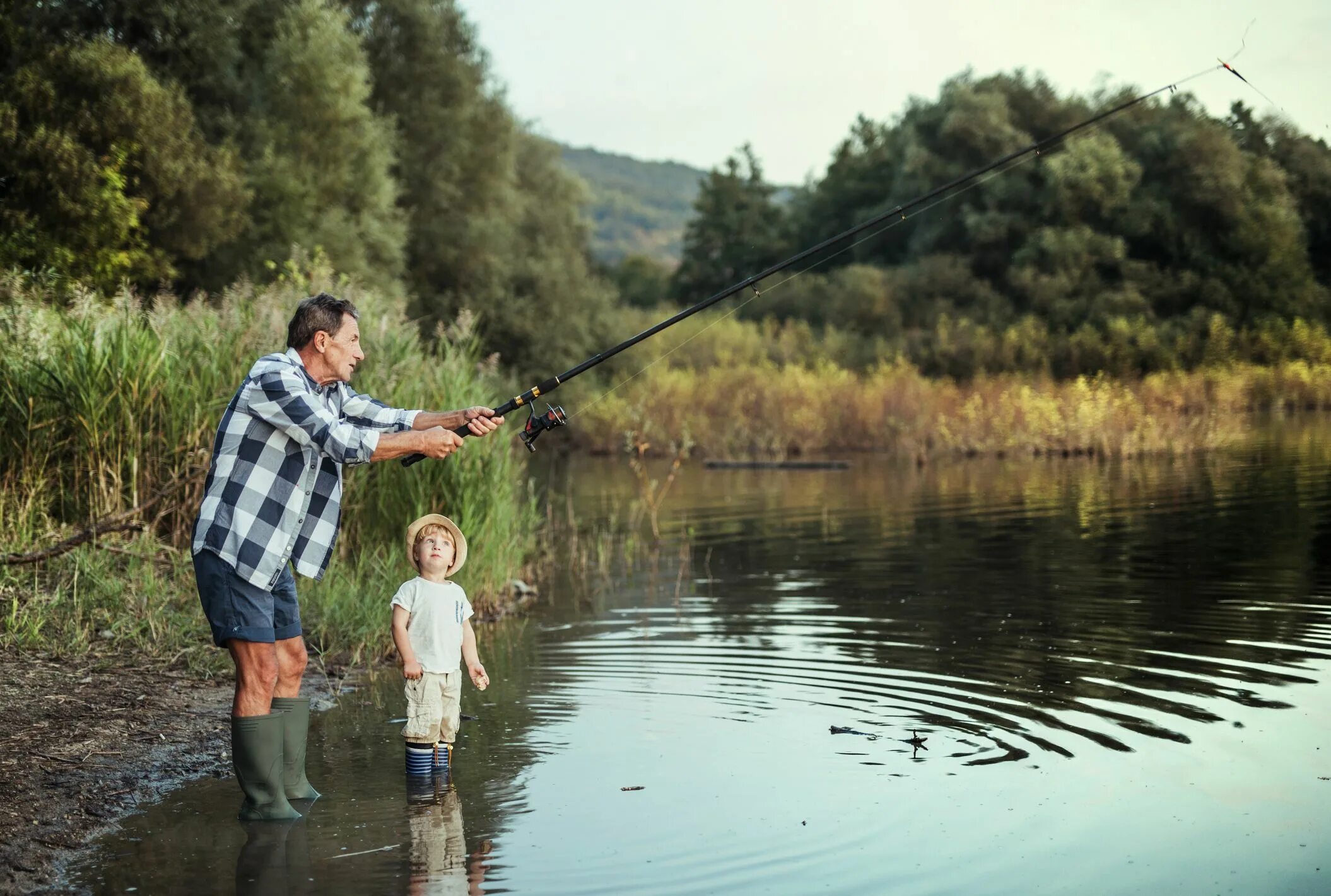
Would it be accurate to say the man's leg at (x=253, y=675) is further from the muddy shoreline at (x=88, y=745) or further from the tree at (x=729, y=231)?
the tree at (x=729, y=231)

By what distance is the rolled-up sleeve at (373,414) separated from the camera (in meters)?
5.77

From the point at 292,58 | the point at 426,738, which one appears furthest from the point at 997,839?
the point at 292,58

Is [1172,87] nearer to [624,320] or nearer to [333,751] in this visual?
[333,751]

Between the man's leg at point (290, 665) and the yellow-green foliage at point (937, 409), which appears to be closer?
the man's leg at point (290, 665)

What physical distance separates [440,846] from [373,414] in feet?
5.92

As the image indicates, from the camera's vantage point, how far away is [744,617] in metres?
9.99

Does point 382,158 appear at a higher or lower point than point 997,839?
higher

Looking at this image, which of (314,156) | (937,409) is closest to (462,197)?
(314,156)

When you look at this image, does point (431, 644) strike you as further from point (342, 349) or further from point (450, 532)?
point (342, 349)

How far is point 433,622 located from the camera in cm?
572

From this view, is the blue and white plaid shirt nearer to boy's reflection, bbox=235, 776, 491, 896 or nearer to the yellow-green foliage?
boy's reflection, bbox=235, 776, 491, 896

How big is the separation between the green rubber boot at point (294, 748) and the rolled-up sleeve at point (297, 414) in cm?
105

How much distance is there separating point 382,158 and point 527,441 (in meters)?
25.7

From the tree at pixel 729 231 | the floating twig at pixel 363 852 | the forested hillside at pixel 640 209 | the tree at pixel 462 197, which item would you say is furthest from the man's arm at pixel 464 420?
the forested hillside at pixel 640 209
